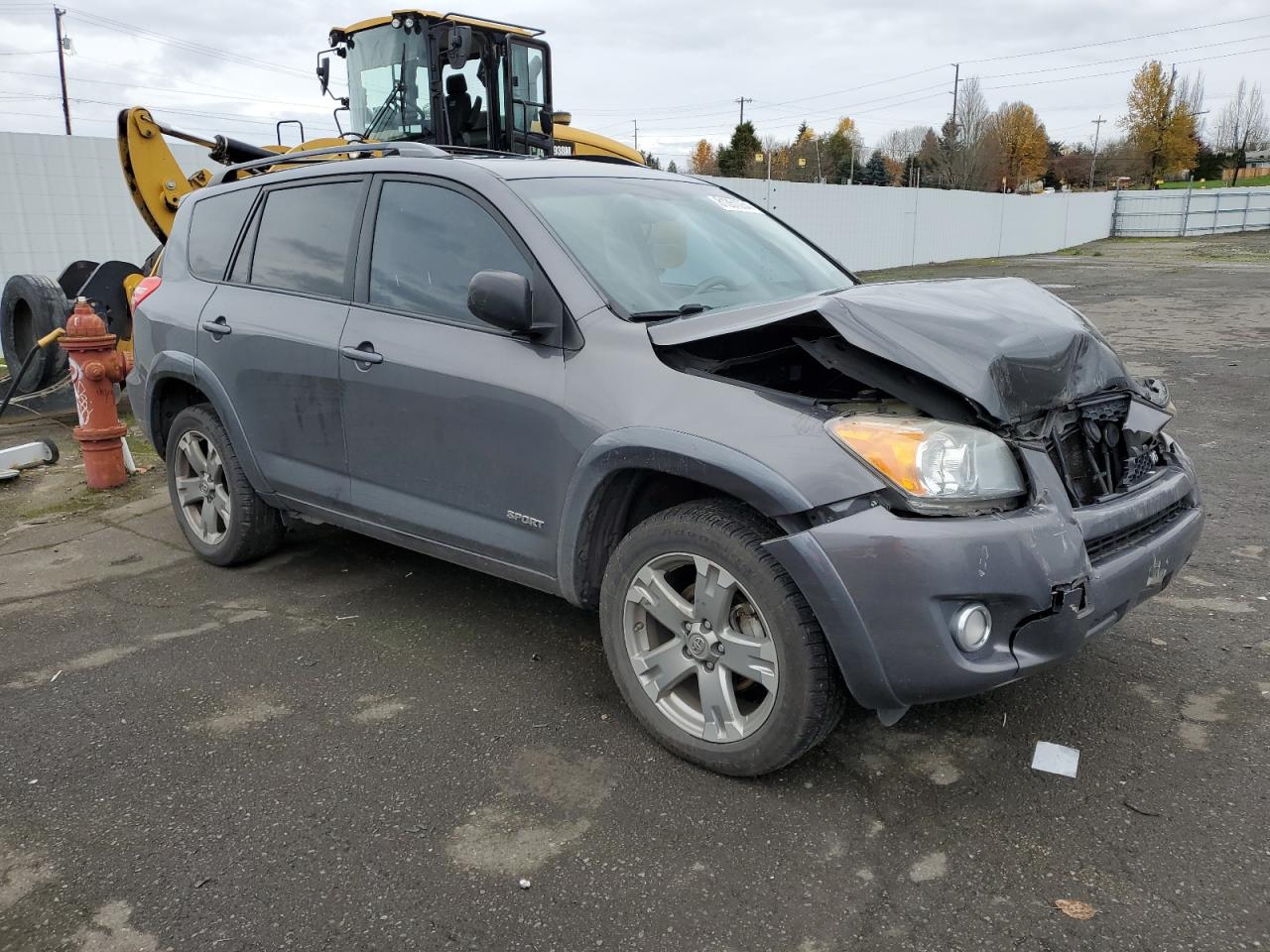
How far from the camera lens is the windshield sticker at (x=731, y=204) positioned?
4.23 meters

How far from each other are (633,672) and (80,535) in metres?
3.97

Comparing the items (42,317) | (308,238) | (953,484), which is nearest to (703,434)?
(953,484)

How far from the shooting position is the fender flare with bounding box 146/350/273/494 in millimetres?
4438

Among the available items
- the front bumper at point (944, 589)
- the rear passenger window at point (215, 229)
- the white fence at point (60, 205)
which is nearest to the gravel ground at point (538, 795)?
the front bumper at point (944, 589)

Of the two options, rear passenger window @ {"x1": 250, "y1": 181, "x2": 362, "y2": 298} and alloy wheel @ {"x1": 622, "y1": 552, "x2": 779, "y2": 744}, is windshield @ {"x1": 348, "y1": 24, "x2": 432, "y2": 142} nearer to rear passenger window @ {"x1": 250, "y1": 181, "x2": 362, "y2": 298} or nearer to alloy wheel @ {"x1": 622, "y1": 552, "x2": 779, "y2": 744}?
rear passenger window @ {"x1": 250, "y1": 181, "x2": 362, "y2": 298}

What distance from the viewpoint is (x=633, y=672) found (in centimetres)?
311

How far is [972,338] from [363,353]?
2238mm

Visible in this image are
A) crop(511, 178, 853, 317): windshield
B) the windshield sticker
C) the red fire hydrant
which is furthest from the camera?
the red fire hydrant

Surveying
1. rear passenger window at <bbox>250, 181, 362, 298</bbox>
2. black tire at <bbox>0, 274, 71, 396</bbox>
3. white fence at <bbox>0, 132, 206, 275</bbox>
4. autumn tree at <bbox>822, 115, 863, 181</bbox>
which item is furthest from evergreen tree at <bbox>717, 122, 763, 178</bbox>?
rear passenger window at <bbox>250, 181, 362, 298</bbox>

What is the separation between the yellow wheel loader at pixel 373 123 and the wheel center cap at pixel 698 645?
23.3ft

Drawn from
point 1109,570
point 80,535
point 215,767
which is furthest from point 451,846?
point 80,535

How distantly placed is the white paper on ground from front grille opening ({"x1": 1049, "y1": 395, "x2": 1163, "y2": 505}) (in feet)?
2.60

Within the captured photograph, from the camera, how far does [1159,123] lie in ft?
246

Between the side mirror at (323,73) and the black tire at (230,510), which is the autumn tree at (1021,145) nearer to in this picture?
the side mirror at (323,73)
